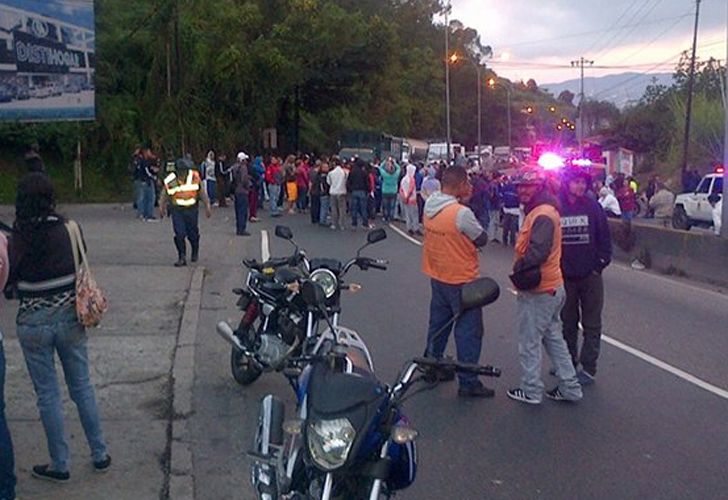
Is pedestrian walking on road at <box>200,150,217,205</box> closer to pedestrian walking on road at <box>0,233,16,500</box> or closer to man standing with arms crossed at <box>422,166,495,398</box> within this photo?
man standing with arms crossed at <box>422,166,495,398</box>

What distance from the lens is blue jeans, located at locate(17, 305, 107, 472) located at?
249 inches

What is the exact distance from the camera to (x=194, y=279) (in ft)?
50.2

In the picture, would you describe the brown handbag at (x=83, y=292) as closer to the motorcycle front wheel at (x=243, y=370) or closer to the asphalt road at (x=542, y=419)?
the asphalt road at (x=542, y=419)

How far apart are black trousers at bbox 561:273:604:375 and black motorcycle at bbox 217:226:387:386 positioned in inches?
75.6

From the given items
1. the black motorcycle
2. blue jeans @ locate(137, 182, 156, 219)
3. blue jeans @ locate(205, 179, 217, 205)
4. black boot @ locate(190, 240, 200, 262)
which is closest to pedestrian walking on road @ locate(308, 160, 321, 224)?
blue jeans @ locate(205, 179, 217, 205)

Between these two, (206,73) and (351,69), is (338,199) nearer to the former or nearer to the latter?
(206,73)

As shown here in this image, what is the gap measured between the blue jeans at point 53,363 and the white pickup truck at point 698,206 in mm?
27631

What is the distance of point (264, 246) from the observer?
20812 mm

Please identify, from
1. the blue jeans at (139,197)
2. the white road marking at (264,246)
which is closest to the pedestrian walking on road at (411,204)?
the white road marking at (264,246)

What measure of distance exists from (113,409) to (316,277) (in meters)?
1.92

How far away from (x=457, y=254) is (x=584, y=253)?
3.79 feet

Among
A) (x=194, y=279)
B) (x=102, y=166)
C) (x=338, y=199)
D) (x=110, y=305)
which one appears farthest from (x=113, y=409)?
(x=102, y=166)

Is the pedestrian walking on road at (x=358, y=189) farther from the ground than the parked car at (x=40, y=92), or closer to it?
closer to it

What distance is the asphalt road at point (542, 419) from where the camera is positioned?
22.5ft
